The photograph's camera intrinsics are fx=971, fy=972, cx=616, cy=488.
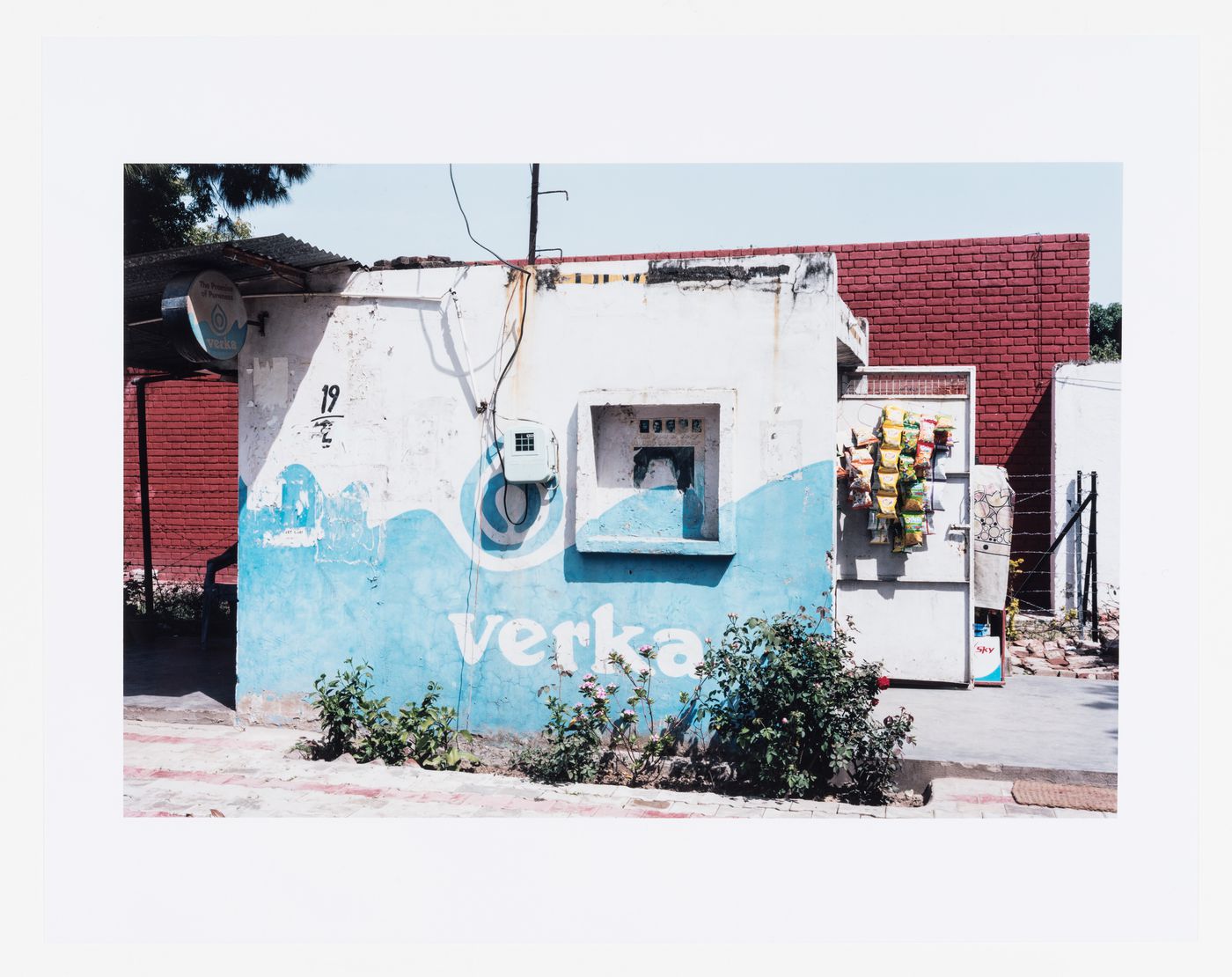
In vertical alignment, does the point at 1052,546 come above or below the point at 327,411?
below

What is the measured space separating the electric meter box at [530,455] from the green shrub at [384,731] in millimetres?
1588

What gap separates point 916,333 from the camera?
428 inches

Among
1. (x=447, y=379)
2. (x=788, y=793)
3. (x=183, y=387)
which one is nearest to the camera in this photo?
(x=788, y=793)

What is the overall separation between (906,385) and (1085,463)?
10.6 ft

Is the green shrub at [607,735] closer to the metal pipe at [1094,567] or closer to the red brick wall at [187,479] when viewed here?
the metal pipe at [1094,567]

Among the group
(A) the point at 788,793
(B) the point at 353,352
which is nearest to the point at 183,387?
(B) the point at 353,352

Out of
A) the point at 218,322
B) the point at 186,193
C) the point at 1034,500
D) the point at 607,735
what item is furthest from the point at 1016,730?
the point at 186,193

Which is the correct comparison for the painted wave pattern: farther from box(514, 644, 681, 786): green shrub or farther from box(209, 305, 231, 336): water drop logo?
box(209, 305, 231, 336): water drop logo

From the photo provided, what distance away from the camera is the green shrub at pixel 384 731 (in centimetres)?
650

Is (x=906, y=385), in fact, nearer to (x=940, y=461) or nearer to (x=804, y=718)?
(x=940, y=461)

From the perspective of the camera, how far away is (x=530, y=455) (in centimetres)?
647

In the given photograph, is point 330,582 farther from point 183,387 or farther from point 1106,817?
point 183,387

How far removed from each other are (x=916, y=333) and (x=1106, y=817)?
6706 mm
